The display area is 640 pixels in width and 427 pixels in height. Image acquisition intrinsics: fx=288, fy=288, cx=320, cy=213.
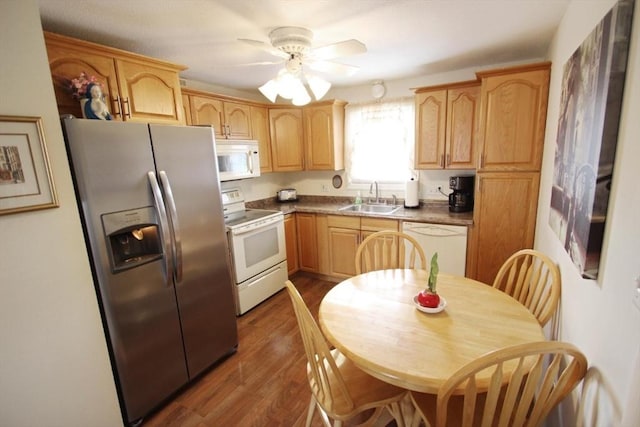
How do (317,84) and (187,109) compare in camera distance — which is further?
(187,109)

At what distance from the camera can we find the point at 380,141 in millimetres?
3494

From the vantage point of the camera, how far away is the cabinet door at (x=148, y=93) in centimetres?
185

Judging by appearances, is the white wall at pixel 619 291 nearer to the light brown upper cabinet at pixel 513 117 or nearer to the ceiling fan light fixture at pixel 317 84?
the light brown upper cabinet at pixel 513 117

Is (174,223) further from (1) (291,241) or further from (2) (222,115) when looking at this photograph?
(1) (291,241)

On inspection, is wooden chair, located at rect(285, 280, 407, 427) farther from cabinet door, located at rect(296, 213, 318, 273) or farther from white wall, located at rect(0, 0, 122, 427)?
cabinet door, located at rect(296, 213, 318, 273)

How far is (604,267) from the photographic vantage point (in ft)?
3.04

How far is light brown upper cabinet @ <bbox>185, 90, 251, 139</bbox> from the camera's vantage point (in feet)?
8.80

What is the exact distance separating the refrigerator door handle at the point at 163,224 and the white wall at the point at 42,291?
358 mm

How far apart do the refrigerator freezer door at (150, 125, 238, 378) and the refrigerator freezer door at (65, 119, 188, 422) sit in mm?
87

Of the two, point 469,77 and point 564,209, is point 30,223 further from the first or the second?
point 469,77

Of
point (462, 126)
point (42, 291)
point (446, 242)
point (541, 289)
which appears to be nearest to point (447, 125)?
point (462, 126)

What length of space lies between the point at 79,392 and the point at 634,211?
2.34 metres

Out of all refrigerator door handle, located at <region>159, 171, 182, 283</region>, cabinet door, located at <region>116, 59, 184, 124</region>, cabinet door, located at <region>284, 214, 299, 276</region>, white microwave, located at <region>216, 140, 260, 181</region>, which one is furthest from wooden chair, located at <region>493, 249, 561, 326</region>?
cabinet door, located at <region>116, 59, 184, 124</region>

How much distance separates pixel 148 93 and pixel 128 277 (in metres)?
1.24
